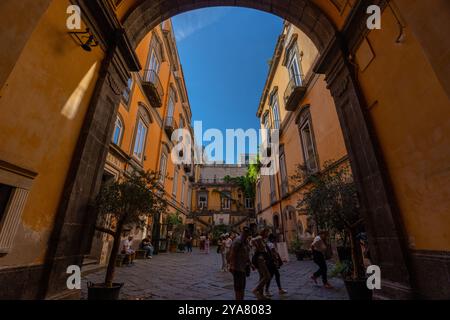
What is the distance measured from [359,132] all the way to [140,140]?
9.41 m

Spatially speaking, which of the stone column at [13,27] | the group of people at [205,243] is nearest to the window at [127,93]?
the stone column at [13,27]

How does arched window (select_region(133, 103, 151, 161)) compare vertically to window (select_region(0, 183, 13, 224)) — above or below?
above

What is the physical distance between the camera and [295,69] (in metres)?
12.2

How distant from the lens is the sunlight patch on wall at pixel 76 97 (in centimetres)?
363

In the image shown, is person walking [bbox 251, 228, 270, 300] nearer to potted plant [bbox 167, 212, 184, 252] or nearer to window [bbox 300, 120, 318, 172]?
window [bbox 300, 120, 318, 172]

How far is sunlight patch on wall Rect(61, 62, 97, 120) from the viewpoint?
11.9 ft

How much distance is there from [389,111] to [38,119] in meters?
5.62

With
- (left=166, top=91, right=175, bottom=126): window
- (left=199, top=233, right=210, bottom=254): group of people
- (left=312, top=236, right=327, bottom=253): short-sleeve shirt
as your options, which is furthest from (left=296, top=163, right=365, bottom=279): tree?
(left=199, top=233, right=210, bottom=254): group of people

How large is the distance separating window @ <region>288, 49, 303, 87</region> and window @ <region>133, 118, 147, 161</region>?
8.45m

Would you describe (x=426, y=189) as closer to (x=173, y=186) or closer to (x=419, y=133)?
(x=419, y=133)

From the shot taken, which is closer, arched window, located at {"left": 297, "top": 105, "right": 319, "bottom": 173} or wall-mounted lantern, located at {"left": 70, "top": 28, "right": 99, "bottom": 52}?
wall-mounted lantern, located at {"left": 70, "top": 28, "right": 99, "bottom": 52}

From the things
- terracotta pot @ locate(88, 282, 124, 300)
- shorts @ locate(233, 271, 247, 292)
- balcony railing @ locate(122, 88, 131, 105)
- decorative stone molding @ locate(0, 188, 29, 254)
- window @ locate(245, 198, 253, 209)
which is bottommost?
terracotta pot @ locate(88, 282, 124, 300)

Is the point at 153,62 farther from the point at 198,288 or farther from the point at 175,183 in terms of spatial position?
the point at 198,288

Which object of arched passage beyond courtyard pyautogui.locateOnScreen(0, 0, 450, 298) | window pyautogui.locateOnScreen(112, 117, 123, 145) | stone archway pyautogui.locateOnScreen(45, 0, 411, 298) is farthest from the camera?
window pyautogui.locateOnScreen(112, 117, 123, 145)
